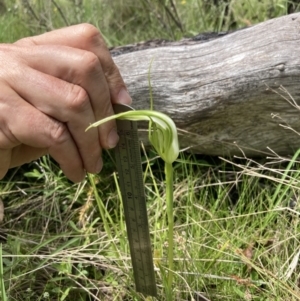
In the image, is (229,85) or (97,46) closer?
(97,46)

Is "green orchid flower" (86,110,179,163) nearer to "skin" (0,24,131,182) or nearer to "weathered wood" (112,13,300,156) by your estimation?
"skin" (0,24,131,182)

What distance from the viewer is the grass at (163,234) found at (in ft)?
4.06

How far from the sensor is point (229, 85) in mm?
1572

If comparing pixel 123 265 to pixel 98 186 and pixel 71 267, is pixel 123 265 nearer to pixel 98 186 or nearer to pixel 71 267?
pixel 71 267

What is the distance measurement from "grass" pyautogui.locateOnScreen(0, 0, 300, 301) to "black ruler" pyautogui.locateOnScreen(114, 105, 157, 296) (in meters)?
0.05

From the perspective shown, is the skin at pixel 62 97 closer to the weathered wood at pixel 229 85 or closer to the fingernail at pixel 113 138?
the fingernail at pixel 113 138

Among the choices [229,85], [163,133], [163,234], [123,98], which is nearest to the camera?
[163,133]

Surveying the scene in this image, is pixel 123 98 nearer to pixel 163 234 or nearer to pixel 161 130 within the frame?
pixel 161 130

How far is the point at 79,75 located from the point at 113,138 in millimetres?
140

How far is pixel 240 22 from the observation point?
8.48ft

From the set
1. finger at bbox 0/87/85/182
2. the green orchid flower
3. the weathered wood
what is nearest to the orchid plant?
the green orchid flower

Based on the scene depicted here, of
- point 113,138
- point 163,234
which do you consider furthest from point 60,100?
point 163,234

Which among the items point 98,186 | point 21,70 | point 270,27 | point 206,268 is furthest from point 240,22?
point 21,70

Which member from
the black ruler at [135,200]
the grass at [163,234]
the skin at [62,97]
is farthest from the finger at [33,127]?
the grass at [163,234]
